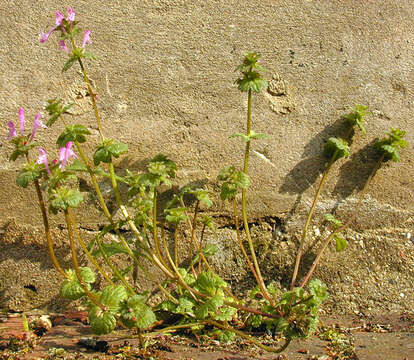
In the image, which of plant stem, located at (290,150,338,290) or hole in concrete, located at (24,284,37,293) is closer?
plant stem, located at (290,150,338,290)

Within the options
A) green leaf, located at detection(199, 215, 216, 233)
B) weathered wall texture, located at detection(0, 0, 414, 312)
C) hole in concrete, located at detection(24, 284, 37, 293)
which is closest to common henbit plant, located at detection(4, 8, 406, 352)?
green leaf, located at detection(199, 215, 216, 233)

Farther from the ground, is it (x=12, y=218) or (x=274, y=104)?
(x=274, y=104)

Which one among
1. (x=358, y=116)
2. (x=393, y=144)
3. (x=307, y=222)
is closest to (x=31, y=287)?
(x=307, y=222)

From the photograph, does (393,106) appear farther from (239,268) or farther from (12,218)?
(12,218)

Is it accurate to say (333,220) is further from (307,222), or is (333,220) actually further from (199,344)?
(199,344)

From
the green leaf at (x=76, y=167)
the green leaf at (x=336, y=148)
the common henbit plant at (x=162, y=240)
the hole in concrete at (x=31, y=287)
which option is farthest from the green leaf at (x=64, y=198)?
the green leaf at (x=336, y=148)

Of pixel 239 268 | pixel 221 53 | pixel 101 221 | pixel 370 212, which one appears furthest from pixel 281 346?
pixel 221 53

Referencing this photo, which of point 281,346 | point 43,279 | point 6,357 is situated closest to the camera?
point 6,357

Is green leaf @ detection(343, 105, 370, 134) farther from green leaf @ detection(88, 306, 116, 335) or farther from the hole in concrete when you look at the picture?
the hole in concrete

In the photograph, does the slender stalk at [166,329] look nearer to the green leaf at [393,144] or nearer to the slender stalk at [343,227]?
the slender stalk at [343,227]
